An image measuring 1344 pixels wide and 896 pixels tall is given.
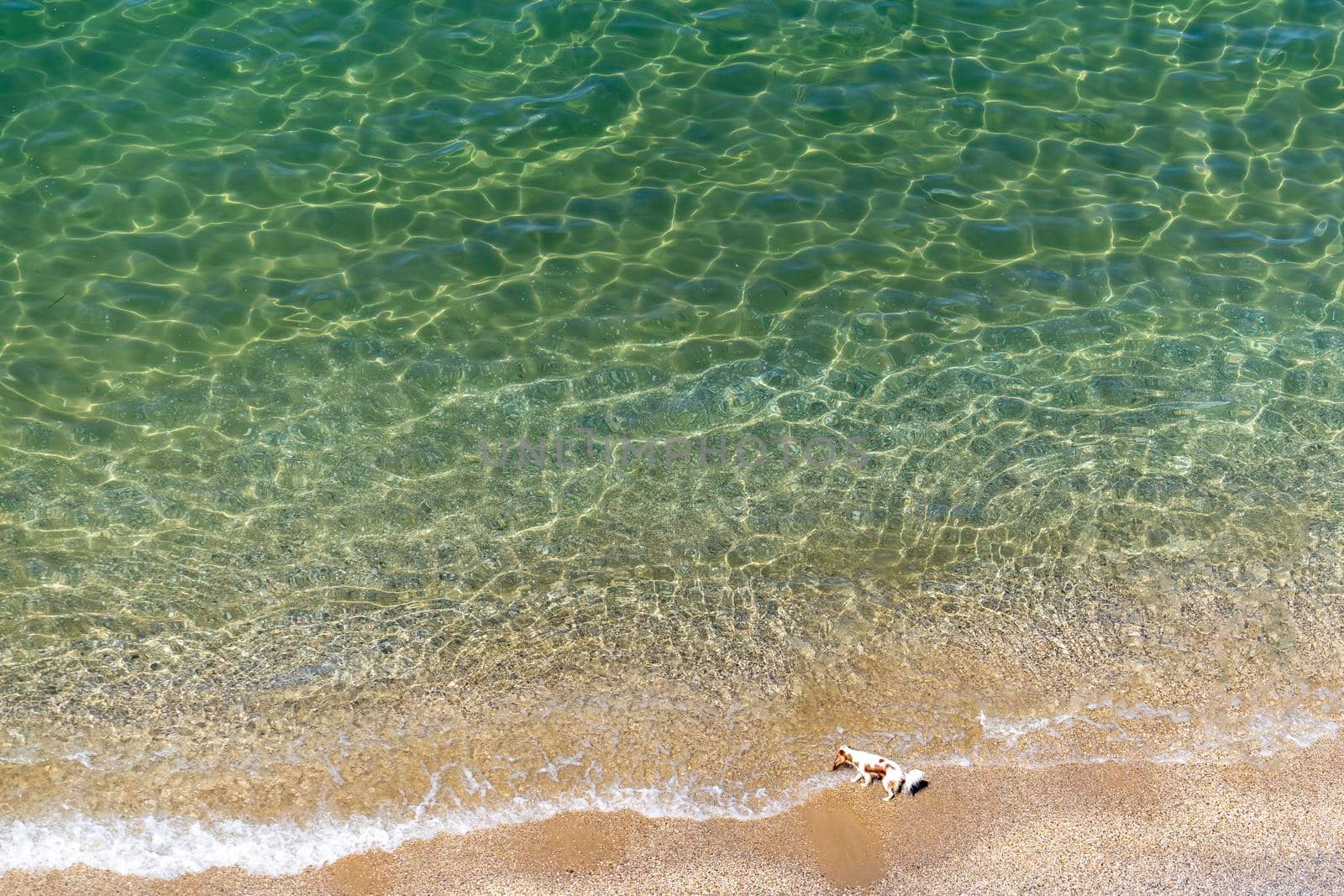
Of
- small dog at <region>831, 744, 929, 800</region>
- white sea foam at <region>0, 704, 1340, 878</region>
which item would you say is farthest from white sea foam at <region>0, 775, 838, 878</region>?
small dog at <region>831, 744, 929, 800</region>

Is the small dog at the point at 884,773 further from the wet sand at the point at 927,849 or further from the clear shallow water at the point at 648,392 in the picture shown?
the clear shallow water at the point at 648,392

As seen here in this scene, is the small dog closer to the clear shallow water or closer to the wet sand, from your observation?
the wet sand

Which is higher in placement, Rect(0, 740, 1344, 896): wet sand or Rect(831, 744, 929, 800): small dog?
Rect(831, 744, 929, 800): small dog

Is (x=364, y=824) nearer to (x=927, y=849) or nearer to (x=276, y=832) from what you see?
(x=276, y=832)

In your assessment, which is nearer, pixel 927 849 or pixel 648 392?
pixel 927 849

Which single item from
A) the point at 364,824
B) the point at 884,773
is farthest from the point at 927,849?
the point at 364,824
